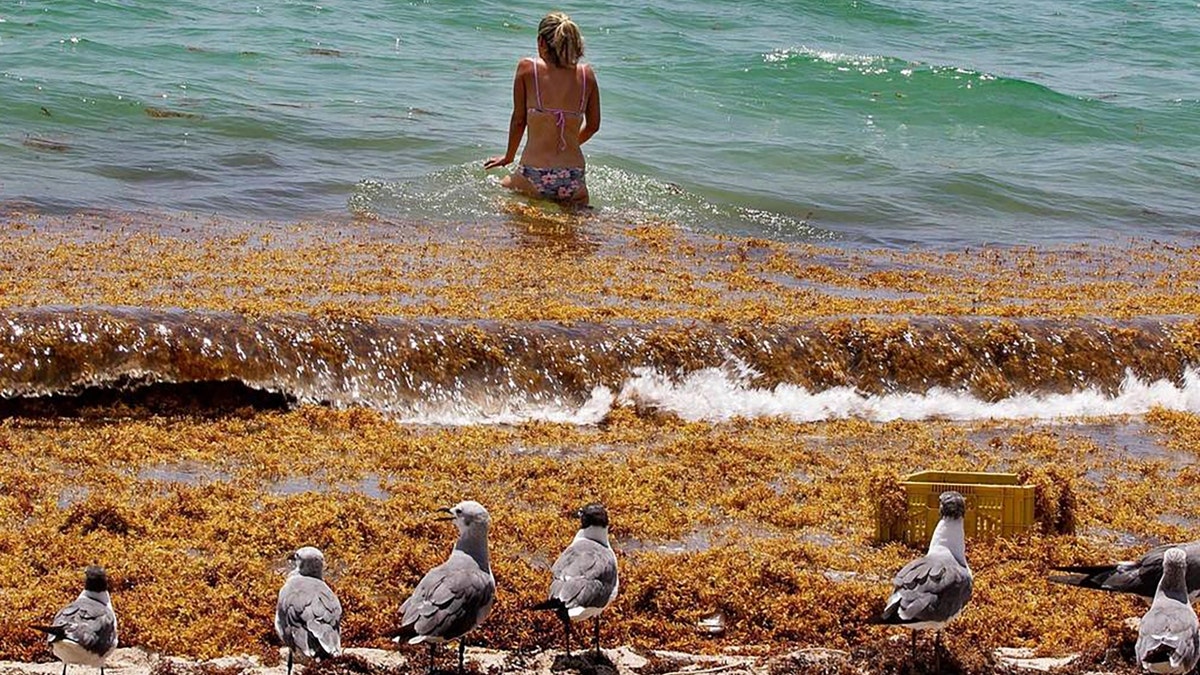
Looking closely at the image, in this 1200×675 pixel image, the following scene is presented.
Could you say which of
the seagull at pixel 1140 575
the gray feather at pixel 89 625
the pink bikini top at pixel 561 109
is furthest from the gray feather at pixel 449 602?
the pink bikini top at pixel 561 109

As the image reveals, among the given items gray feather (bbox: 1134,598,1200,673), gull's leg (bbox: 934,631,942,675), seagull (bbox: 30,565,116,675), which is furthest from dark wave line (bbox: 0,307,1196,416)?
gray feather (bbox: 1134,598,1200,673)

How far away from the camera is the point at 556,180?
15570 millimetres

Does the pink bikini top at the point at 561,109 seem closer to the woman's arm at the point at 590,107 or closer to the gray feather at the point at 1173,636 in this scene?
the woman's arm at the point at 590,107

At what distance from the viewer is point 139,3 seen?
26688 millimetres

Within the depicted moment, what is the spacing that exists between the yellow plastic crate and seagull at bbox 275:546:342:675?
3.00 metres

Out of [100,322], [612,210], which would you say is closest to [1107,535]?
[100,322]

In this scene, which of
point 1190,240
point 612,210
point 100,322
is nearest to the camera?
point 100,322

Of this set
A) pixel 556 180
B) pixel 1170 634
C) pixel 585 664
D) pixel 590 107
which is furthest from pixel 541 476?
pixel 556 180

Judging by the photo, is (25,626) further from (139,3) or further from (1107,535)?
(139,3)

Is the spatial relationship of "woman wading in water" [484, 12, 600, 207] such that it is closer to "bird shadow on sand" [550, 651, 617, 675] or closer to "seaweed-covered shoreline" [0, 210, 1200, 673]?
"seaweed-covered shoreline" [0, 210, 1200, 673]

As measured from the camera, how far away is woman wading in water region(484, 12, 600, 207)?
1456 centimetres

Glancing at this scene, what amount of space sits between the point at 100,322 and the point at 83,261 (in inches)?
97.4

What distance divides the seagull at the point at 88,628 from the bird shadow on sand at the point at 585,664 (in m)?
→ 1.67

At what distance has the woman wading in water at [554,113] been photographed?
14.6 metres
